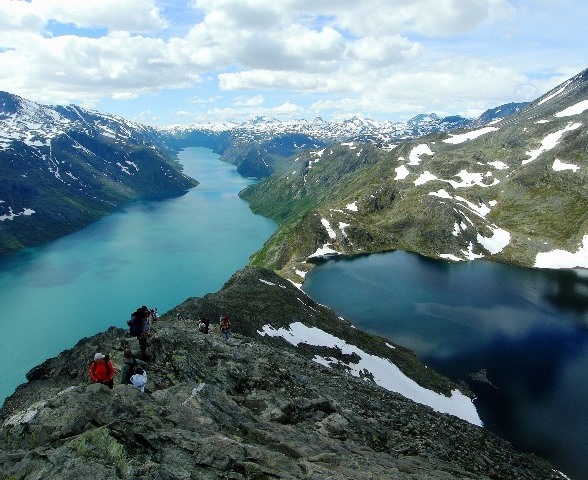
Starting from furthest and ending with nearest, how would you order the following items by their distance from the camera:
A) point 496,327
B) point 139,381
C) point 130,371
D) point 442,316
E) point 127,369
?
point 442,316 → point 496,327 → point 130,371 → point 127,369 → point 139,381

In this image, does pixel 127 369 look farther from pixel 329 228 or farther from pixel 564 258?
pixel 564 258

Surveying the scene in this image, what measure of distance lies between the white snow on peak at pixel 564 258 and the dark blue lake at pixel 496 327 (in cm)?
613

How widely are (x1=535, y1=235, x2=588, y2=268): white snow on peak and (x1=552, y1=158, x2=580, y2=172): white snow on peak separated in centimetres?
4544

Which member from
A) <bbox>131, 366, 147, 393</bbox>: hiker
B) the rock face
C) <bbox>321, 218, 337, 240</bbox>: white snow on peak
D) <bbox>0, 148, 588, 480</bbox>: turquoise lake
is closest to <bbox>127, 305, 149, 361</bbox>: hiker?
the rock face

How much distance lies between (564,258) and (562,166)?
197 ft

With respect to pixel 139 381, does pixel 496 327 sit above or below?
below

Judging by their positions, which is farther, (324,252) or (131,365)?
(324,252)

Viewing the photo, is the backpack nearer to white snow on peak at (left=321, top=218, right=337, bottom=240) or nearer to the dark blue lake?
the dark blue lake

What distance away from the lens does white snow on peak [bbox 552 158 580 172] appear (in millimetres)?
185875

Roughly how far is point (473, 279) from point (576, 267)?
138ft

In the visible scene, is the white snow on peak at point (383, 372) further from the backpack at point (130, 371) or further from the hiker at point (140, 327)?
the backpack at point (130, 371)

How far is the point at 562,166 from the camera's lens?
7490 inches

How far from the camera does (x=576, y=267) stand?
146 meters

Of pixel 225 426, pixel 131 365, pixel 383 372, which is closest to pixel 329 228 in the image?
pixel 383 372
